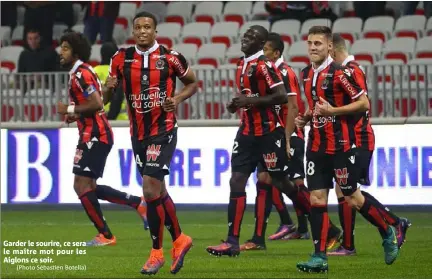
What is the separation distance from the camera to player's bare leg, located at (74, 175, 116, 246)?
12.5m

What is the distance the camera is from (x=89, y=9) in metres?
20.1

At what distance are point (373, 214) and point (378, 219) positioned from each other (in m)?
0.09

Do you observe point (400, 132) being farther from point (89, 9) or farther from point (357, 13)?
point (89, 9)

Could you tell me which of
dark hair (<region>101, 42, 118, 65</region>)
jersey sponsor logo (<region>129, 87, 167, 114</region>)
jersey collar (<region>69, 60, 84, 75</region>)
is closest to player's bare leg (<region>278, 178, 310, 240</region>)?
jersey collar (<region>69, 60, 84, 75</region>)

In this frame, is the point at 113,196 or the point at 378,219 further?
the point at 113,196

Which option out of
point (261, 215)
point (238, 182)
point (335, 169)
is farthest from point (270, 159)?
point (335, 169)

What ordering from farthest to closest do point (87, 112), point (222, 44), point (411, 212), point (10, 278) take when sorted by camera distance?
point (222, 44) < point (411, 212) < point (87, 112) < point (10, 278)

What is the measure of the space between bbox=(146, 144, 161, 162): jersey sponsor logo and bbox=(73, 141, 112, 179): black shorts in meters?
2.34

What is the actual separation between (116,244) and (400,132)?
4.44m

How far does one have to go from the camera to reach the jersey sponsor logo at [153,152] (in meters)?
10.2

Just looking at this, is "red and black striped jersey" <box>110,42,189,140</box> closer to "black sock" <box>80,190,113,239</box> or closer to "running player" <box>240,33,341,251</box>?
"running player" <box>240,33,341,251</box>

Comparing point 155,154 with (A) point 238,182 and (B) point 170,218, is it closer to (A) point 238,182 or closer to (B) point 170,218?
(B) point 170,218

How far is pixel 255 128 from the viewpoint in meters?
11.8

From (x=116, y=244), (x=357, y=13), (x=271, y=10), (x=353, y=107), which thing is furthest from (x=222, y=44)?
(x=353, y=107)
